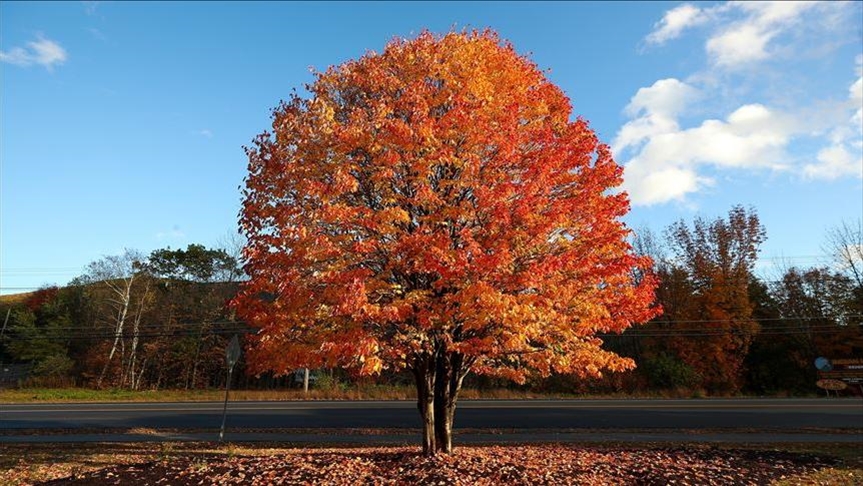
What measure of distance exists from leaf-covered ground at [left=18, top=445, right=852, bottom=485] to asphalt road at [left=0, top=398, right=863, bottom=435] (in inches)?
326

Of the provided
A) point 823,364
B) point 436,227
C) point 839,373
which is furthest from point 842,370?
point 436,227

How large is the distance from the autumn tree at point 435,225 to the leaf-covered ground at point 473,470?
6.48 ft

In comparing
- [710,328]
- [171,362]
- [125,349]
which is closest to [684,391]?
[710,328]

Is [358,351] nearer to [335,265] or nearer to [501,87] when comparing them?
[335,265]

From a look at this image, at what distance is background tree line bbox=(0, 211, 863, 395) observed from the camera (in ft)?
112

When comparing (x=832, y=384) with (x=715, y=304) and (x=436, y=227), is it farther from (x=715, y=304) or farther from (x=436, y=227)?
(x=436, y=227)

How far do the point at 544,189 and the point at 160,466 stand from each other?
9.26 metres

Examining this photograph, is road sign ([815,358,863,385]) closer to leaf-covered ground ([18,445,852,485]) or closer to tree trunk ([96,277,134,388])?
leaf-covered ground ([18,445,852,485])

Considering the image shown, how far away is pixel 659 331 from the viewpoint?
36.2m

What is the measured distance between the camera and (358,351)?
7152 millimetres

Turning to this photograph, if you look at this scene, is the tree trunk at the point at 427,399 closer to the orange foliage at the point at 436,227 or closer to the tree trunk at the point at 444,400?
the tree trunk at the point at 444,400

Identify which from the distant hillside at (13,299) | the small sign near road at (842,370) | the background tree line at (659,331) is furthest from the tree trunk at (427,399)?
the distant hillside at (13,299)

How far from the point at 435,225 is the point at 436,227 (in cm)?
5

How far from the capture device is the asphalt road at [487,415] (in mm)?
19594
